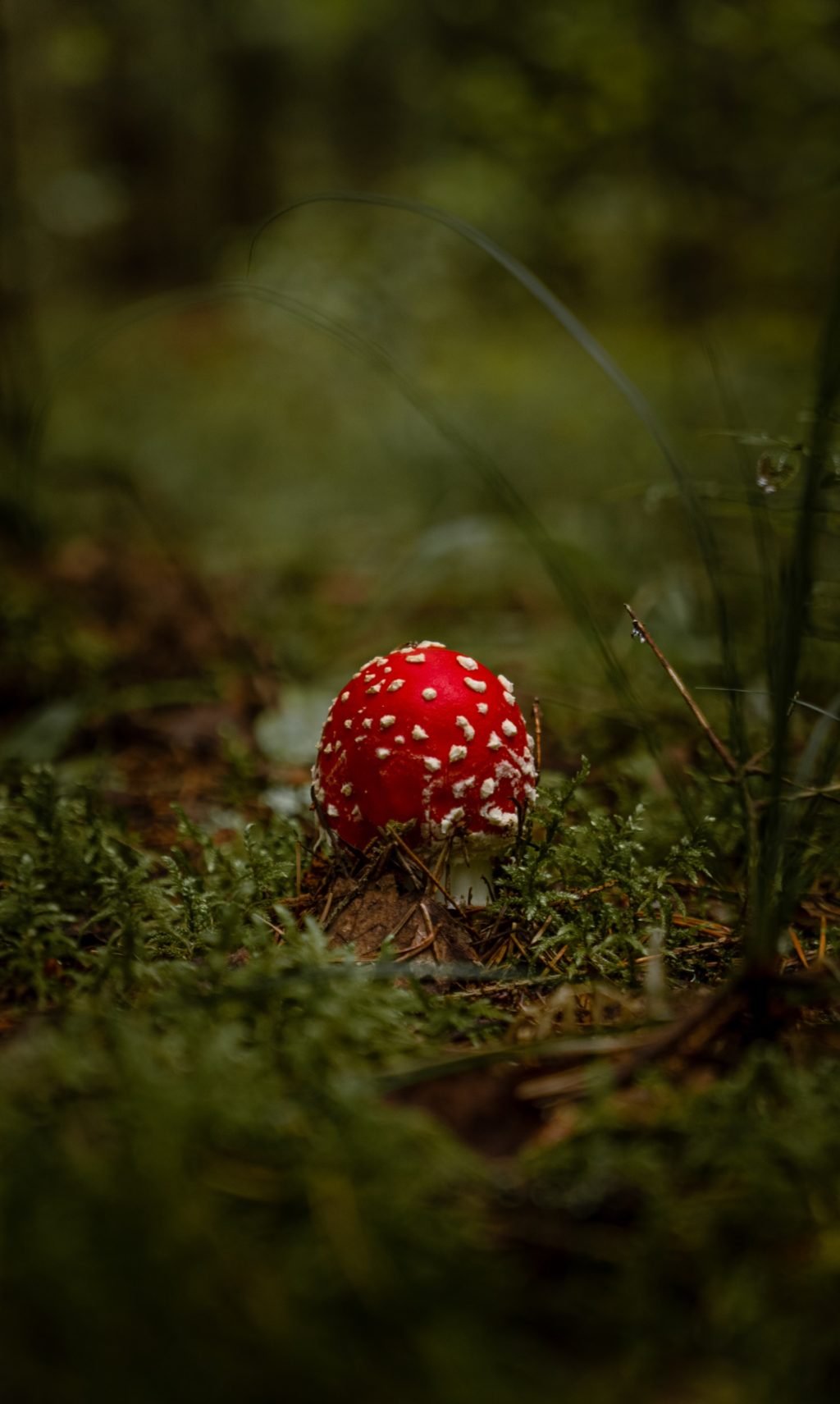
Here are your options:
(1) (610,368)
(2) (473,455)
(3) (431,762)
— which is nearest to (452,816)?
(3) (431,762)

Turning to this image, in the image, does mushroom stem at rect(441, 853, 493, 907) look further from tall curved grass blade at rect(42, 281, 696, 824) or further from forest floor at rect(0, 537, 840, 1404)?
tall curved grass blade at rect(42, 281, 696, 824)

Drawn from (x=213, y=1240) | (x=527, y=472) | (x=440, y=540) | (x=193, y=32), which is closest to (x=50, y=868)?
(x=213, y=1240)

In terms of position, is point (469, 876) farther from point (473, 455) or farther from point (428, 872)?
point (473, 455)

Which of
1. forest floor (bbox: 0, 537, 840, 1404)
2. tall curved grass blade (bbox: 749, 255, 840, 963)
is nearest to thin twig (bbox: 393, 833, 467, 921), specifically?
forest floor (bbox: 0, 537, 840, 1404)

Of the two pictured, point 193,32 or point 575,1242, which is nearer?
point 575,1242

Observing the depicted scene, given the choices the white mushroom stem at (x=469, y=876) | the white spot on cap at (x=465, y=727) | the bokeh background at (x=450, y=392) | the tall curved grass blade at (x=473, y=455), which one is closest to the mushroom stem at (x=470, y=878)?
the white mushroom stem at (x=469, y=876)

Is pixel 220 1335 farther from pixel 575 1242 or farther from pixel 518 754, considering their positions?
pixel 518 754

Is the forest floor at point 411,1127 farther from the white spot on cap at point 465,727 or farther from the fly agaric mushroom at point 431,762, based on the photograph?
the white spot on cap at point 465,727
